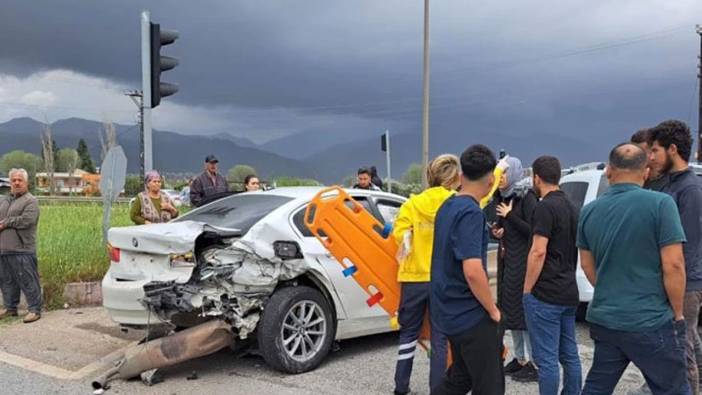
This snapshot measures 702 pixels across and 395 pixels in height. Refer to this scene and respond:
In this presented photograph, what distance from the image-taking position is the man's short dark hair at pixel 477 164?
314 centimetres

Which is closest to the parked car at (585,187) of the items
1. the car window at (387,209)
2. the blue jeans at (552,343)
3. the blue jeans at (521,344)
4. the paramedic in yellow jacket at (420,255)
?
the blue jeans at (521,344)

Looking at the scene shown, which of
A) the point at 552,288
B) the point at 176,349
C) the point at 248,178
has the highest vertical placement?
the point at 248,178

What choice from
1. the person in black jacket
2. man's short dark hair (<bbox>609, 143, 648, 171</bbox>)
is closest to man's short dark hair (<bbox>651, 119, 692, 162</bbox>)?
man's short dark hair (<bbox>609, 143, 648, 171</bbox>)

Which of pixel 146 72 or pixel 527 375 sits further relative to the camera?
pixel 146 72

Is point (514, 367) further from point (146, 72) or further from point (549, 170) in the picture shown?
point (146, 72)

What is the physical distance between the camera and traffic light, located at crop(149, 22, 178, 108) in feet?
25.8

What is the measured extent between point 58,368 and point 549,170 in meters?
4.55

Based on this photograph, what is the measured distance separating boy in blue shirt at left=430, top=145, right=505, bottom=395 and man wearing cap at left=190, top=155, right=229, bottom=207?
5.94 metres

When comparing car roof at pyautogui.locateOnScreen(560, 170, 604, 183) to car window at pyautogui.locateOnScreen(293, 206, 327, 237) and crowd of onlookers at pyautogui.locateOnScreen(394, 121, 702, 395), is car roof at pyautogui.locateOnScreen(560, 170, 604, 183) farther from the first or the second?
car window at pyautogui.locateOnScreen(293, 206, 327, 237)

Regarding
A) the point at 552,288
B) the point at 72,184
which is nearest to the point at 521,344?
the point at 552,288

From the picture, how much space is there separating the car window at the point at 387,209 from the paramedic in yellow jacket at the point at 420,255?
1.54 m

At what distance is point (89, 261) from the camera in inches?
329

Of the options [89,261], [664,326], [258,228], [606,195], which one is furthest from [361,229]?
[89,261]

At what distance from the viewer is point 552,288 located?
377 centimetres
